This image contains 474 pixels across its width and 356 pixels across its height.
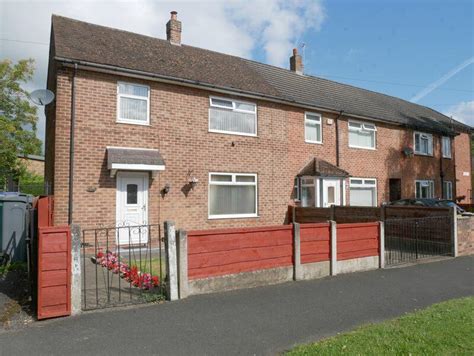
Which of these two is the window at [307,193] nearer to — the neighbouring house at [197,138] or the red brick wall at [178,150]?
the neighbouring house at [197,138]

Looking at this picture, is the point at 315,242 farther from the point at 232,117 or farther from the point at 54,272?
the point at 232,117

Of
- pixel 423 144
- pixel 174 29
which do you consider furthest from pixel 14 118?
pixel 423 144

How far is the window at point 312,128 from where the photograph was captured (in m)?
16.2

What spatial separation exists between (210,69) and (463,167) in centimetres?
1841

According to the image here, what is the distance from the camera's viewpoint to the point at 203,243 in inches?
252

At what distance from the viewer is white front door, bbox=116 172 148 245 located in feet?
36.9

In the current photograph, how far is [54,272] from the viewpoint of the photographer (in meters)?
5.28

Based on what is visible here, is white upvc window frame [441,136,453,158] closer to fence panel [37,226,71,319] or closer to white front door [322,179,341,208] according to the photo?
white front door [322,179,341,208]

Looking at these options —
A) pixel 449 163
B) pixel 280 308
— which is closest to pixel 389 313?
pixel 280 308

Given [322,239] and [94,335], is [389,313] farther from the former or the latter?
[94,335]

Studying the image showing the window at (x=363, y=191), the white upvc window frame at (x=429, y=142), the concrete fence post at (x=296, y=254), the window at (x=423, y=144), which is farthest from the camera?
the window at (x=423, y=144)

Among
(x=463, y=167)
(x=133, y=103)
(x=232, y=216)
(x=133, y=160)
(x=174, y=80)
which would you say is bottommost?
(x=232, y=216)

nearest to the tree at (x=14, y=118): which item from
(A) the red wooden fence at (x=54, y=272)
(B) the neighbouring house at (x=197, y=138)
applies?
(B) the neighbouring house at (x=197, y=138)

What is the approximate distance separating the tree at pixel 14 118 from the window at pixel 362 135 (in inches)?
789
